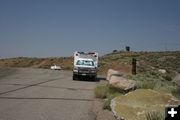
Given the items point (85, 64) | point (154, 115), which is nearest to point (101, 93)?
point (154, 115)

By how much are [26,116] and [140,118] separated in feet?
12.0

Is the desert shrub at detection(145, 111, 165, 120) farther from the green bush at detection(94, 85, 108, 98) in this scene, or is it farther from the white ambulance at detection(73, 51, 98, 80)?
the white ambulance at detection(73, 51, 98, 80)

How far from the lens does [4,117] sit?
1045 centimetres

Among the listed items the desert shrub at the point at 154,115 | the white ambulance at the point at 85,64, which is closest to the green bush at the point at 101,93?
the desert shrub at the point at 154,115

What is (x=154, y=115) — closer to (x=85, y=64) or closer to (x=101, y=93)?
(x=101, y=93)

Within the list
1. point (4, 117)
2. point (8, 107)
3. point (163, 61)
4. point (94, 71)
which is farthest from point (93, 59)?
point (163, 61)

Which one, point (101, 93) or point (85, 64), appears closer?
point (101, 93)

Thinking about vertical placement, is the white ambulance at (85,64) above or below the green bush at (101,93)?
above

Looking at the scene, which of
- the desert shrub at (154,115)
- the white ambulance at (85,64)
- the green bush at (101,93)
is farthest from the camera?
the white ambulance at (85,64)

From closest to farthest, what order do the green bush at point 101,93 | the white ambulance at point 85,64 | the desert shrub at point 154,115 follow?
1. the desert shrub at point 154,115
2. the green bush at point 101,93
3. the white ambulance at point 85,64

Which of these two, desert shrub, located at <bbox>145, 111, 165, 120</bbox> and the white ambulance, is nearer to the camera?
desert shrub, located at <bbox>145, 111, 165, 120</bbox>

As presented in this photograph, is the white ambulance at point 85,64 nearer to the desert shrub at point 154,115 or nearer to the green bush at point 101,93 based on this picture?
the green bush at point 101,93

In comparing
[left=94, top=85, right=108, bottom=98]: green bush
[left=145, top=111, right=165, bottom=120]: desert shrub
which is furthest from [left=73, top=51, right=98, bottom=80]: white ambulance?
[left=145, top=111, right=165, bottom=120]: desert shrub

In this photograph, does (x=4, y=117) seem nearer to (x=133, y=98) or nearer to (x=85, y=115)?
(x=85, y=115)
